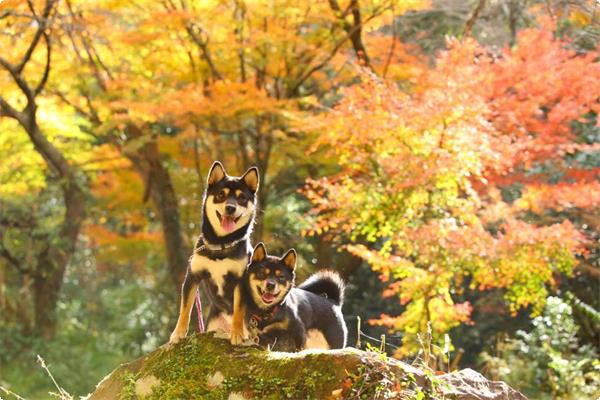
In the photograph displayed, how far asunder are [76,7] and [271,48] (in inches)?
141

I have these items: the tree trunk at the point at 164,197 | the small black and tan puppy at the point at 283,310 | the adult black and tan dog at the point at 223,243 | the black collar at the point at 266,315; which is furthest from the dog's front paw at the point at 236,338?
the tree trunk at the point at 164,197

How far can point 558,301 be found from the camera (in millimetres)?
11164

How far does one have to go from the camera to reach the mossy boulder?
4098 millimetres

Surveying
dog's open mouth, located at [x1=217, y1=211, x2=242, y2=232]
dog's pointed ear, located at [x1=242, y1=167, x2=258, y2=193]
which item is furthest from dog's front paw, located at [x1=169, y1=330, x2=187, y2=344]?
dog's pointed ear, located at [x1=242, y1=167, x2=258, y2=193]

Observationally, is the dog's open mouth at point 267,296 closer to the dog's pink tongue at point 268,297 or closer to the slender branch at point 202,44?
the dog's pink tongue at point 268,297

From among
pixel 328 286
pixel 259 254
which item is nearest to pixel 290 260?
pixel 259 254

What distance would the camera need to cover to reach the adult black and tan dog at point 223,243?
453cm

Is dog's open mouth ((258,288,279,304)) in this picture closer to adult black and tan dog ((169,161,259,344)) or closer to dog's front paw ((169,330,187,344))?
adult black and tan dog ((169,161,259,344))

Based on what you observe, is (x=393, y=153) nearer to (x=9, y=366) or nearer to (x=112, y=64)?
(x=112, y=64)

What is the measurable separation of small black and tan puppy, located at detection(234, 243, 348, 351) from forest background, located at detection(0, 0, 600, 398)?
12.8 feet

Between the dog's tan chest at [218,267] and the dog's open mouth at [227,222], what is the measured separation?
187 mm

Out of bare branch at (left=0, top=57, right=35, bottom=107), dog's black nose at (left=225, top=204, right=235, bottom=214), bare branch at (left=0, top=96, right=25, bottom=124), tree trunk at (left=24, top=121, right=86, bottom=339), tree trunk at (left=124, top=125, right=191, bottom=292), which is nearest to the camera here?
dog's black nose at (left=225, top=204, right=235, bottom=214)

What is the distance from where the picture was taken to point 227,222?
454 centimetres

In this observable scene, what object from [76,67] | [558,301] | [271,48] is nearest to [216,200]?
[558,301]
